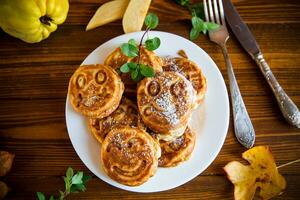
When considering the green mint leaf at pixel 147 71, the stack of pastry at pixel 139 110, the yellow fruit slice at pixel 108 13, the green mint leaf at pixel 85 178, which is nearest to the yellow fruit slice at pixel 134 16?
the yellow fruit slice at pixel 108 13

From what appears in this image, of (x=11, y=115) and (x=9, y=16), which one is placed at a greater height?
(x=9, y=16)

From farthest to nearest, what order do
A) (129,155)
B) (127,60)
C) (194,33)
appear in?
(194,33)
(127,60)
(129,155)

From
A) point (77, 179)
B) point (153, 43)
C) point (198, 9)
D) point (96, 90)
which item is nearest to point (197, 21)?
point (198, 9)

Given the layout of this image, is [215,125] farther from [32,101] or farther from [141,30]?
[32,101]

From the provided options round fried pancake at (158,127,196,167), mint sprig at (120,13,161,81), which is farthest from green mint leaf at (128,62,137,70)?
round fried pancake at (158,127,196,167)

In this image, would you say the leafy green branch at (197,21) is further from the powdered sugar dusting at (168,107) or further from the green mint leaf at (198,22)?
the powdered sugar dusting at (168,107)

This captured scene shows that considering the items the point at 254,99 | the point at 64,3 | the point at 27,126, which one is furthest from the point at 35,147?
the point at 254,99

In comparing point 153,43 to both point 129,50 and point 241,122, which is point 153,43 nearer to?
point 129,50
